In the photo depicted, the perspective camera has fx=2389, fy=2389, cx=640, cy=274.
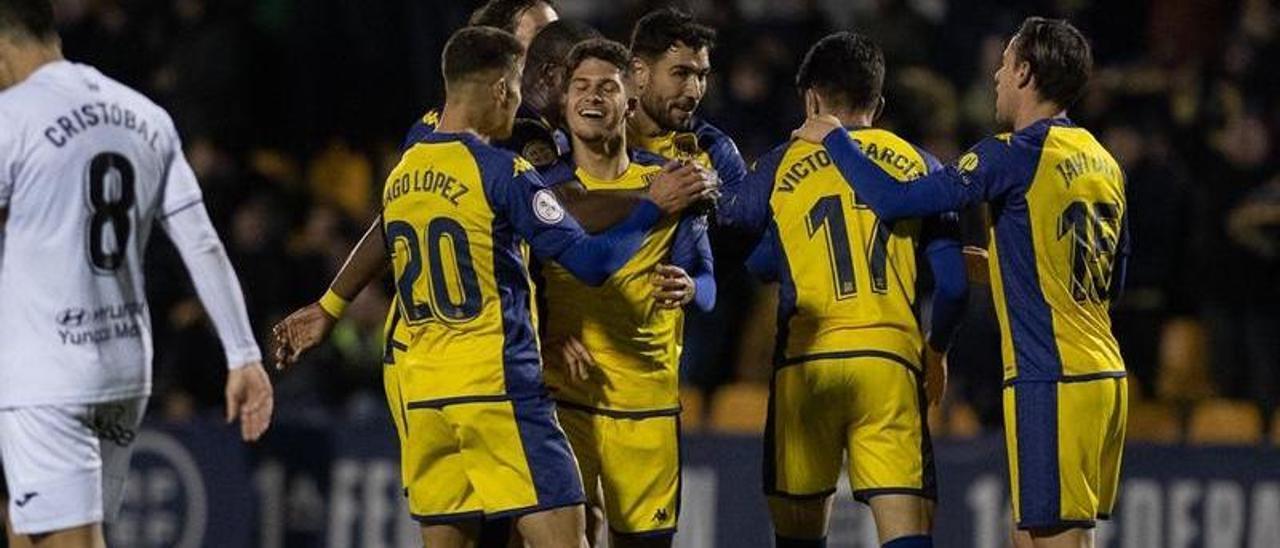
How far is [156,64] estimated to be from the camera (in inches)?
583

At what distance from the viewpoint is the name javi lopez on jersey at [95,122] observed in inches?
257

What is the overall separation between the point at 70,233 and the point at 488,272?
128 cm

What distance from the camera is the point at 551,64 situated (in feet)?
26.0

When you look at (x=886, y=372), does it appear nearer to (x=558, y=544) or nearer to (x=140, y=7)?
(x=558, y=544)

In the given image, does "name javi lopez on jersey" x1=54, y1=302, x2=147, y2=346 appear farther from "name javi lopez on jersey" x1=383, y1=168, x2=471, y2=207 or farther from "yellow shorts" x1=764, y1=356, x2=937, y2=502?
"yellow shorts" x1=764, y1=356, x2=937, y2=502

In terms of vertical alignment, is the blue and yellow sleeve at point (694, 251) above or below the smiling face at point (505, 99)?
below

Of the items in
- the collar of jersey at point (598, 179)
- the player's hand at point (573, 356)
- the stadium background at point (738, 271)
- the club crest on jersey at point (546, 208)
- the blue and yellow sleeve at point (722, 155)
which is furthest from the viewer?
the stadium background at point (738, 271)

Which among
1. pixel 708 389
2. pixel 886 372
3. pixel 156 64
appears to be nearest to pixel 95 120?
pixel 886 372

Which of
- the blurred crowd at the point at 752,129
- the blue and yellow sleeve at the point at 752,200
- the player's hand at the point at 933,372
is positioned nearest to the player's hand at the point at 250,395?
the blue and yellow sleeve at the point at 752,200

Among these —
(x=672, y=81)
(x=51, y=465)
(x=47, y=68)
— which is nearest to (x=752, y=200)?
(x=672, y=81)

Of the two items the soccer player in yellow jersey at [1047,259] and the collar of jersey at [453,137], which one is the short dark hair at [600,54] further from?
the soccer player in yellow jersey at [1047,259]

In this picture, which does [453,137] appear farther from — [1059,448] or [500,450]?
[1059,448]

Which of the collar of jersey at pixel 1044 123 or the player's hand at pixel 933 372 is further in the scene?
the player's hand at pixel 933 372

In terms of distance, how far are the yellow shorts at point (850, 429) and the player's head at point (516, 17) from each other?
1516 mm
